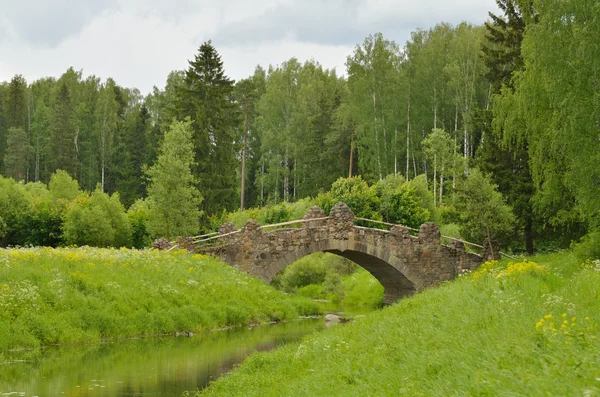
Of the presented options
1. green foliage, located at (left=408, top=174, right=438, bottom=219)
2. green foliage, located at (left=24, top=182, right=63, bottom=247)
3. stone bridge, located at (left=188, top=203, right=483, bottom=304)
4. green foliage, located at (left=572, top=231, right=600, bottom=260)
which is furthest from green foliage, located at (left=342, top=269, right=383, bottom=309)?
green foliage, located at (left=572, top=231, right=600, bottom=260)

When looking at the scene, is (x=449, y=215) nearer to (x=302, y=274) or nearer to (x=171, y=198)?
(x=302, y=274)

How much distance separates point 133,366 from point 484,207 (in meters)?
19.4

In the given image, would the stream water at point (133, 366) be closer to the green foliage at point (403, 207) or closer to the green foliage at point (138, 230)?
the green foliage at point (403, 207)

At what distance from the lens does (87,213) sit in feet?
141

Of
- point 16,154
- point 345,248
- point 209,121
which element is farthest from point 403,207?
point 16,154

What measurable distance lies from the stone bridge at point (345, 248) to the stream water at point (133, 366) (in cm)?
772

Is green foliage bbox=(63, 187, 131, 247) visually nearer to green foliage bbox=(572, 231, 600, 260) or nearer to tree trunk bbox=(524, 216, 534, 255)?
tree trunk bbox=(524, 216, 534, 255)

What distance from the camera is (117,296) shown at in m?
25.1

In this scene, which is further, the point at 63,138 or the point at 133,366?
the point at 63,138

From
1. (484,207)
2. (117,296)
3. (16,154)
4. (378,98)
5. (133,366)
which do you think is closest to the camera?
(133,366)

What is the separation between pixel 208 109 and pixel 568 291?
144 ft

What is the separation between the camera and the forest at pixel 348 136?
24.3 m

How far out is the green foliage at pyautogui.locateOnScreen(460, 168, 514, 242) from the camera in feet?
108

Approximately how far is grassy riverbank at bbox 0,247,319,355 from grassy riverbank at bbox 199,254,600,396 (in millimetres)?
7692
